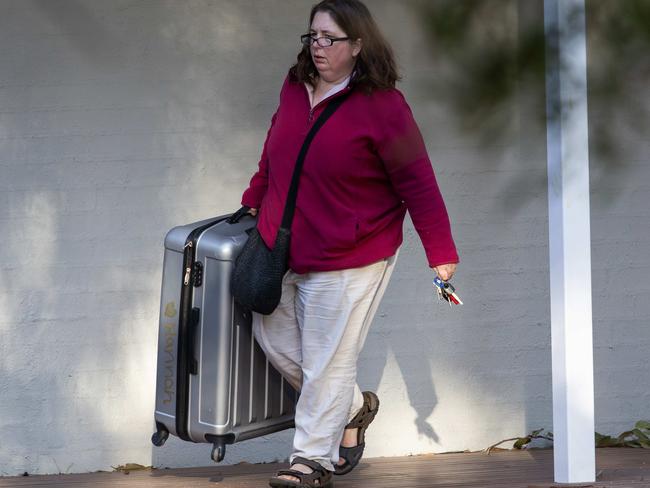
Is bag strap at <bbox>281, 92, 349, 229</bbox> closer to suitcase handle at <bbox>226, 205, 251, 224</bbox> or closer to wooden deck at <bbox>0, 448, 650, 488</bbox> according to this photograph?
suitcase handle at <bbox>226, 205, 251, 224</bbox>

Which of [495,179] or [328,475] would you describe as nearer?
[495,179]

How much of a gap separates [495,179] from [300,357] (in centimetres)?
203

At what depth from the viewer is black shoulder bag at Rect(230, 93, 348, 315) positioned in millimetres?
4188

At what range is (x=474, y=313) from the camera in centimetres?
569

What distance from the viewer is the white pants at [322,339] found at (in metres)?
4.35

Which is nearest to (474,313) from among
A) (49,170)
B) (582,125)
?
(49,170)

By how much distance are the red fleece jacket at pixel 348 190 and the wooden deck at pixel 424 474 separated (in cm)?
114

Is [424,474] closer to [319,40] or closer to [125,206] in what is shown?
[125,206]

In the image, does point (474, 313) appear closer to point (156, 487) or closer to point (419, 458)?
point (419, 458)

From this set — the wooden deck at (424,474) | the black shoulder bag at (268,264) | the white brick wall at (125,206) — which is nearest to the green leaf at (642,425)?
the wooden deck at (424,474)

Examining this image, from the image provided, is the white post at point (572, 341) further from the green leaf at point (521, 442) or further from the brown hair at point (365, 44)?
the green leaf at point (521, 442)

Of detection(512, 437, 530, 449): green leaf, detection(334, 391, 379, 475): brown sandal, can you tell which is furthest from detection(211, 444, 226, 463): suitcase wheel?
detection(512, 437, 530, 449): green leaf

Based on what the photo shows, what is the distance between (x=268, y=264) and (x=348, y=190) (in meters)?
0.39

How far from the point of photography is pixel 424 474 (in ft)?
17.1
